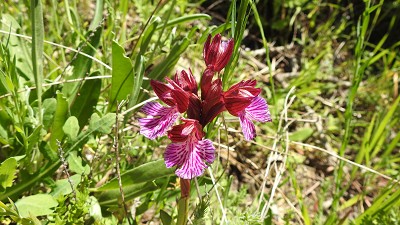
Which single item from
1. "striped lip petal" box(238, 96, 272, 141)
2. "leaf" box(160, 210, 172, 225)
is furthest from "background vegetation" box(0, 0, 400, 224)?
"striped lip petal" box(238, 96, 272, 141)

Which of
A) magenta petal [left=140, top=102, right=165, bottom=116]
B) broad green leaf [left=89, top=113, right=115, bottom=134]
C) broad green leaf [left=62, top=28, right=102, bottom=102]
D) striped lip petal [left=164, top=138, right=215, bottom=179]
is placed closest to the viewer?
striped lip petal [left=164, top=138, right=215, bottom=179]

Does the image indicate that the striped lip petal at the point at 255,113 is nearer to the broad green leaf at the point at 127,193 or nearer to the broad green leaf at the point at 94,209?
the broad green leaf at the point at 127,193

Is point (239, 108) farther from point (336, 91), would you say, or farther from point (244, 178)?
point (336, 91)

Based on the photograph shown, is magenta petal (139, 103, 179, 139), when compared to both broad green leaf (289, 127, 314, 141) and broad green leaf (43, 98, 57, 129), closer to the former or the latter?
broad green leaf (43, 98, 57, 129)

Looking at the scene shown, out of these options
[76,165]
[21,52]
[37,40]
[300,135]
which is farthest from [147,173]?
[300,135]

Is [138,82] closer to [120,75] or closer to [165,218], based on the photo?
[120,75]

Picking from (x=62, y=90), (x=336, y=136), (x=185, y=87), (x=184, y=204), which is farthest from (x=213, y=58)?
(x=336, y=136)

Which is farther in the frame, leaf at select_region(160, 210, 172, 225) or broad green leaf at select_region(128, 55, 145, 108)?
broad green leaf at select_region(128, 55, 145, 108)
